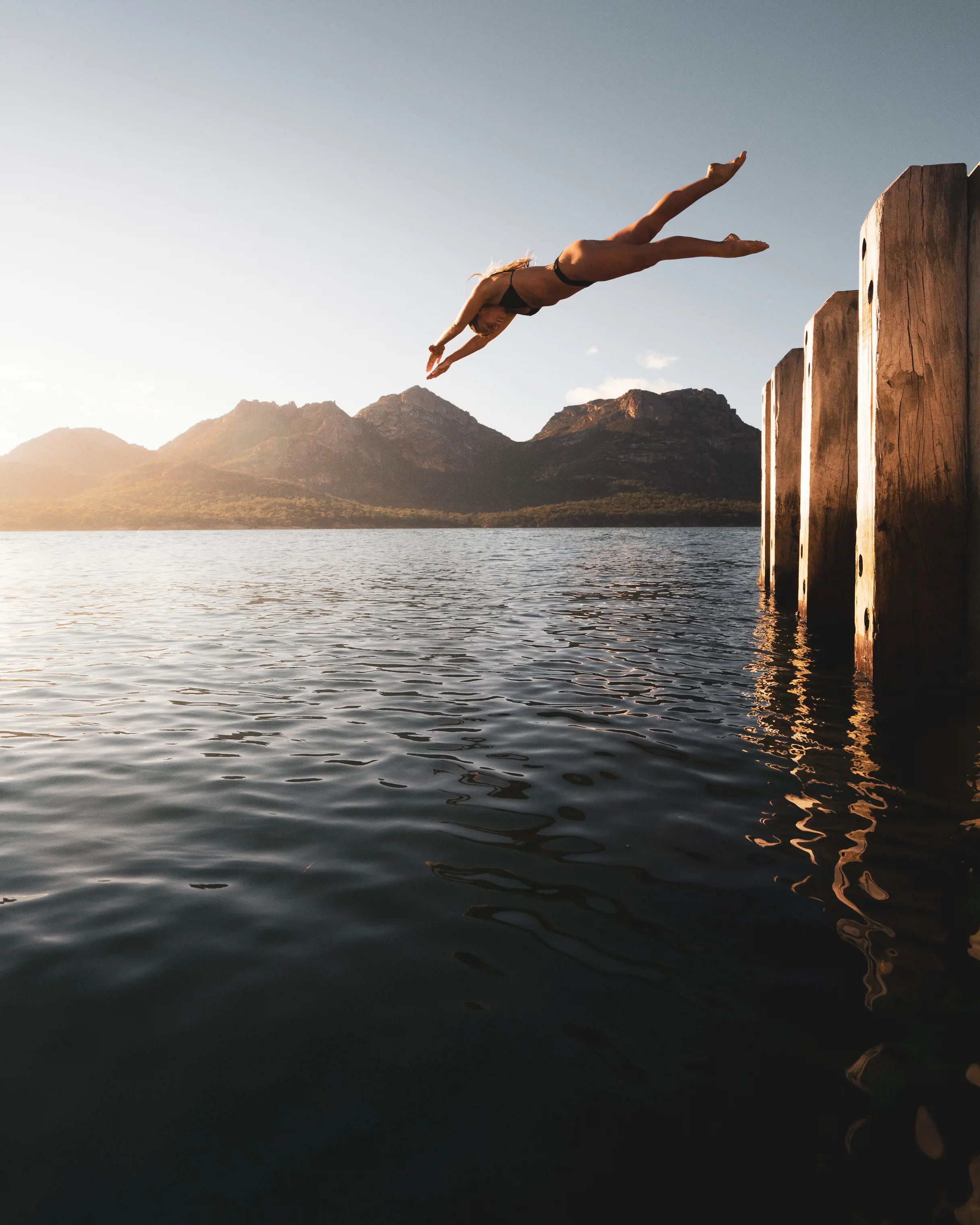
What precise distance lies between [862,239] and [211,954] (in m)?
7.22

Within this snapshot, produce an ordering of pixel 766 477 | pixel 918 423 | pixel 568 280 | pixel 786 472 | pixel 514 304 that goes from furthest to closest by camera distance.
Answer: pixel 766 477, pixel 786 472, pixel 514 304, pixel 568 280, pixel 918 423

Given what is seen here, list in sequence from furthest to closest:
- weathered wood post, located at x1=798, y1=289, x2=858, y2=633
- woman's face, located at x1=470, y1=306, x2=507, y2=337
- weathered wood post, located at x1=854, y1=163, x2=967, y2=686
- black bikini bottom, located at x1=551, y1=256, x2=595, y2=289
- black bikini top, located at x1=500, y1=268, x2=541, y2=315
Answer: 1. weathered wood post, located at x1=798, y1=289, x2=858, y2=633
2. woman's face, located at x1=470, y1=306, x2=507, y2=337
3. black bikini top, located at x1=500, y1=268, x2=541, y2=315
4. black bikini bottom, located at x1=551, y1=256, x2=595, y2=289
5. weathered wood post, located at x1=854, y1=163, x2=967, y2=686

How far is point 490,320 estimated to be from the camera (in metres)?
7.60

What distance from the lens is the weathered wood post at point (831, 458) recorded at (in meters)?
9.38

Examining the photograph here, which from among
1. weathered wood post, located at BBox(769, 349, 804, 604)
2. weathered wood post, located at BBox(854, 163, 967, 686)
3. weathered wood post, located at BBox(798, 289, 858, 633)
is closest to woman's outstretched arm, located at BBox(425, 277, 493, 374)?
weathered wood post, located at BBox(854, 163, 967, 686)

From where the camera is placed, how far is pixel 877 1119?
83.7 inches

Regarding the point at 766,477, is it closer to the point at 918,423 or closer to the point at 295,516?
the point at 918,423

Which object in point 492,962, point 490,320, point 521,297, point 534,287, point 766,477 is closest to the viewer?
point 492,962

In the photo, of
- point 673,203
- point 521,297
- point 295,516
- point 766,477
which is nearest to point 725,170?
point 673,203

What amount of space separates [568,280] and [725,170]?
1495 millimetres

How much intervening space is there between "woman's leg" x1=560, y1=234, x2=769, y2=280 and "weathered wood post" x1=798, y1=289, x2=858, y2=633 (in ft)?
13.0

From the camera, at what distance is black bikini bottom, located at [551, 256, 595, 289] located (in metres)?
6.71

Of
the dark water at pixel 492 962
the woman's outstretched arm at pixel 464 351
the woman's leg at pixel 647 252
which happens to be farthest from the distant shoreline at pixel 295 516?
the dark water at pixel 492 962

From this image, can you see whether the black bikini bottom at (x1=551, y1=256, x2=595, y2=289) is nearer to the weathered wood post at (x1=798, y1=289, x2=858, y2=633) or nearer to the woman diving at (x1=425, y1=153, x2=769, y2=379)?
the woman diving at (x1=425, y1=153, x2=769, y2=379)
